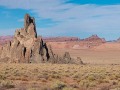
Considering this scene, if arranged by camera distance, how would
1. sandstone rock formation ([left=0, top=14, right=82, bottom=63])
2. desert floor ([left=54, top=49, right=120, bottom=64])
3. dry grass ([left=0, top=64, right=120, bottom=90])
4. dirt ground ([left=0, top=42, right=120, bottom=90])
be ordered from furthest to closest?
1. desert floor ([left=54, top=49, right=120, bottom=64])
2. sandstone rock formation ([left=0, top=14, right=82, bottom=63])
3. dirt ground ([left=0, top=42, right=120, bottom=90])
4. dry grass ([left=0, top=64, right=120, bottom=90])

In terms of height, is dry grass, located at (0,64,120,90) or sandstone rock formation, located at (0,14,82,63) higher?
sandstone rock formation, located at (0,14,82,63)

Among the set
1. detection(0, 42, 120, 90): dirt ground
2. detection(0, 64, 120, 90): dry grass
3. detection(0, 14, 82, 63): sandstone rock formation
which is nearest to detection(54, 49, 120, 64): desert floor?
detection(0, 14, 82, 63): sandstone rock formation

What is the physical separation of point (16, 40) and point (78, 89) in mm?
48163

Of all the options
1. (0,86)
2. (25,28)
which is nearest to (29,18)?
(25,28)

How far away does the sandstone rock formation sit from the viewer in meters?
64.4

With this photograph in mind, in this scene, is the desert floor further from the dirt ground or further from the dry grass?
the dry grass

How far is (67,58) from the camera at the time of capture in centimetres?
6881

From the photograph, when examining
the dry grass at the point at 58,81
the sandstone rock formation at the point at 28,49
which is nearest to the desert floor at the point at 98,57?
the sandstone rock formation at the point at 28,49

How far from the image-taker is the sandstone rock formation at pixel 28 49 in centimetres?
6444

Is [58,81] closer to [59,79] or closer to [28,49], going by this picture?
[59,79]

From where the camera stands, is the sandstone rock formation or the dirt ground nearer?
the dirt ground

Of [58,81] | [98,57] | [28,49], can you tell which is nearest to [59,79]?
[58,81]

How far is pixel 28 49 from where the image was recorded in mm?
64750

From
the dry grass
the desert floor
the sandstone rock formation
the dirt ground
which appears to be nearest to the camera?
the dry grass
